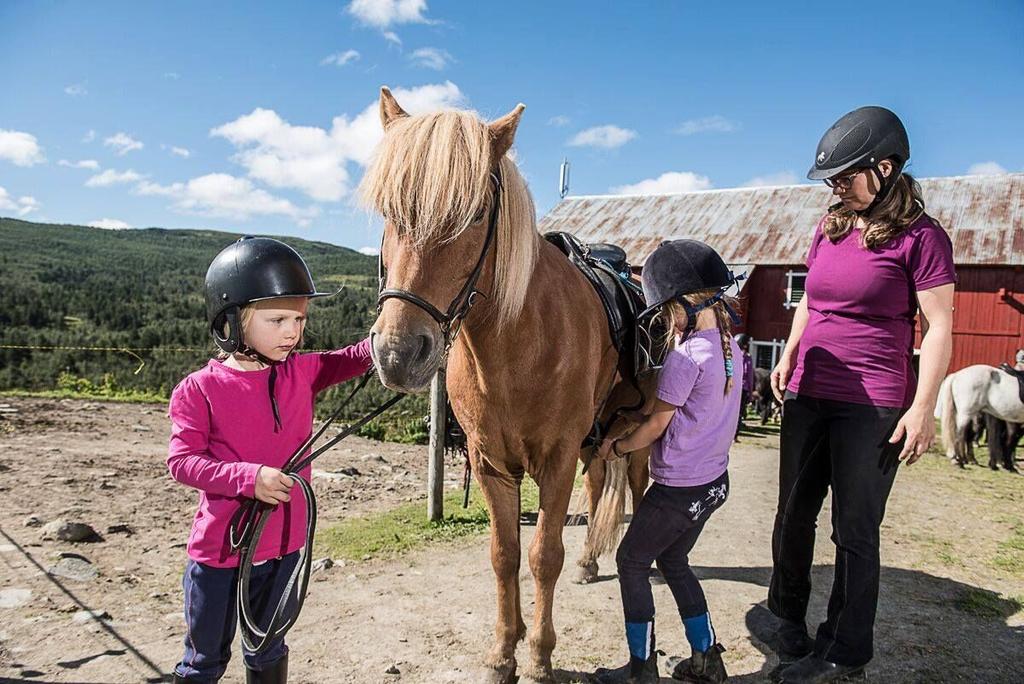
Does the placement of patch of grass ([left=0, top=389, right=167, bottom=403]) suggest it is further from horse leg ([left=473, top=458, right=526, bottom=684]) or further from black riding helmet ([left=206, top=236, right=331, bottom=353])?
black riding helmet ([left=206, top=236, right=331, bottom=353])

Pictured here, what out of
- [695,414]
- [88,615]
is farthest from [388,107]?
[88,615]

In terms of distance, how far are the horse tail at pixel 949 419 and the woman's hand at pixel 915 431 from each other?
824 cm

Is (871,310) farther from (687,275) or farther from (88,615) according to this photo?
(88,615)

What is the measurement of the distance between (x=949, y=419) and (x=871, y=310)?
27.7 feet

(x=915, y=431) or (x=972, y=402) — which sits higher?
(x=915, y=431)

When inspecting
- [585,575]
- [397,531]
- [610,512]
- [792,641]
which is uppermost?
[610,512]

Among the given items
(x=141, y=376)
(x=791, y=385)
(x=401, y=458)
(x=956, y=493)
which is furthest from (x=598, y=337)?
(x=141, y=376)

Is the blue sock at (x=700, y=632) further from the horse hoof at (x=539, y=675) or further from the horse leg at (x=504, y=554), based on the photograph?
the horse leg at (x=504, y=554)

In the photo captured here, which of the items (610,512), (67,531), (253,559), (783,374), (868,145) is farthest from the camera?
(67,531)

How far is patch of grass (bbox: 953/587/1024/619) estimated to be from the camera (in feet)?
12.1

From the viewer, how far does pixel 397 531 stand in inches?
196

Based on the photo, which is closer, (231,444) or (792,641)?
(231,444)

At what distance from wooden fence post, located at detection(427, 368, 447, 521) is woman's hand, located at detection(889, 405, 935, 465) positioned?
346 cm

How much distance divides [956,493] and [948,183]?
45.6 feet
